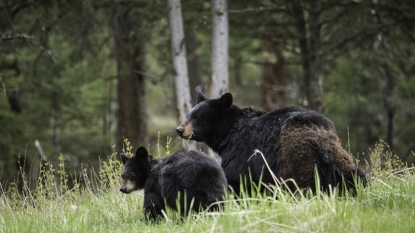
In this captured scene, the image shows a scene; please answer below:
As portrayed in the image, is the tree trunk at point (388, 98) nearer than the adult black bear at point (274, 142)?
No

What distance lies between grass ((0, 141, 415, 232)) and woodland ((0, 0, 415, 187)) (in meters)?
3.95

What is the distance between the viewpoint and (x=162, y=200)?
568 centimetres

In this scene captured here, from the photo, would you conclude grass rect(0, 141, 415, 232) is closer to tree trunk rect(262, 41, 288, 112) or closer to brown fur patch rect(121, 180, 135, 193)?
brown fur patch rect(121, 180, 135, 193)

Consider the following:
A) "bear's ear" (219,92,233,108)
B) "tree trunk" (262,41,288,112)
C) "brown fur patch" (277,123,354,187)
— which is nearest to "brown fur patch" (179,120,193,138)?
"bear's ear" (219,92,233,108)

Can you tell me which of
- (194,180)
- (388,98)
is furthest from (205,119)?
(388,98)

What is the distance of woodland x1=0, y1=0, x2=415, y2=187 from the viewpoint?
11.7 meters

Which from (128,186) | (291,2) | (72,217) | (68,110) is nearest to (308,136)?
(128,186)

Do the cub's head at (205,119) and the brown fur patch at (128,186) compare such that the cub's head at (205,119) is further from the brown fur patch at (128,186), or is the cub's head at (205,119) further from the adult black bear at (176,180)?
the brown fur patch at (128,186)

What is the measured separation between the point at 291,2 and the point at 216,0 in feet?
11.2

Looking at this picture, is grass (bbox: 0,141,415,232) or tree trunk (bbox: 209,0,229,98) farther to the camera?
tree trunk (bbox: 209,0,229,98)

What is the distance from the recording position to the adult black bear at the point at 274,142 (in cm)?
533

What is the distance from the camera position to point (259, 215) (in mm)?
4285

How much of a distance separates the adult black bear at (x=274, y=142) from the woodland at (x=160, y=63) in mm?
2814

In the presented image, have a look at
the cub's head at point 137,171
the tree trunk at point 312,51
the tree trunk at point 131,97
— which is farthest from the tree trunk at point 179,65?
the tree trunk at point 131,97
